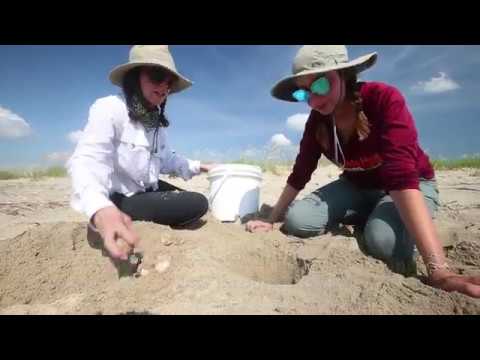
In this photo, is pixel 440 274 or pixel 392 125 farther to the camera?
pixel 392 125

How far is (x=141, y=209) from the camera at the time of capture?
253cm

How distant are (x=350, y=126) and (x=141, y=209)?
1.50m

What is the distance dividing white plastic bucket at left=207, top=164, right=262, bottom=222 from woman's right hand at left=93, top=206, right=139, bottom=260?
133 cm

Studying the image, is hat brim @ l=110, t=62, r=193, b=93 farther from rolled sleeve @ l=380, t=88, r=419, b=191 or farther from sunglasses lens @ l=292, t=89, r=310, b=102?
rolled sleeve @ l=380, t=88, r=419, b=191

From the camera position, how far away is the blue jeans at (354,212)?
7.16 ft

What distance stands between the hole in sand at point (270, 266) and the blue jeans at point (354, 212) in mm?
397

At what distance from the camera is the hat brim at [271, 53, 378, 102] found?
2.02 metres

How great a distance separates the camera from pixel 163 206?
257cm

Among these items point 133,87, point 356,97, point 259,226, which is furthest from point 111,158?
point 356,97

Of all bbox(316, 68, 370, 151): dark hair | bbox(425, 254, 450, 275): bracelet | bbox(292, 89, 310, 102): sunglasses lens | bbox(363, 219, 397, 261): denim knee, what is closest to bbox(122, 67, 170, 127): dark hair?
bbox(292, 89, 310, 102): sunglasses lens

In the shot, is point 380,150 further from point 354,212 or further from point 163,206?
point 163,206

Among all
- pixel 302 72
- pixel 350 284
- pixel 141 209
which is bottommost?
pixel 350 284
